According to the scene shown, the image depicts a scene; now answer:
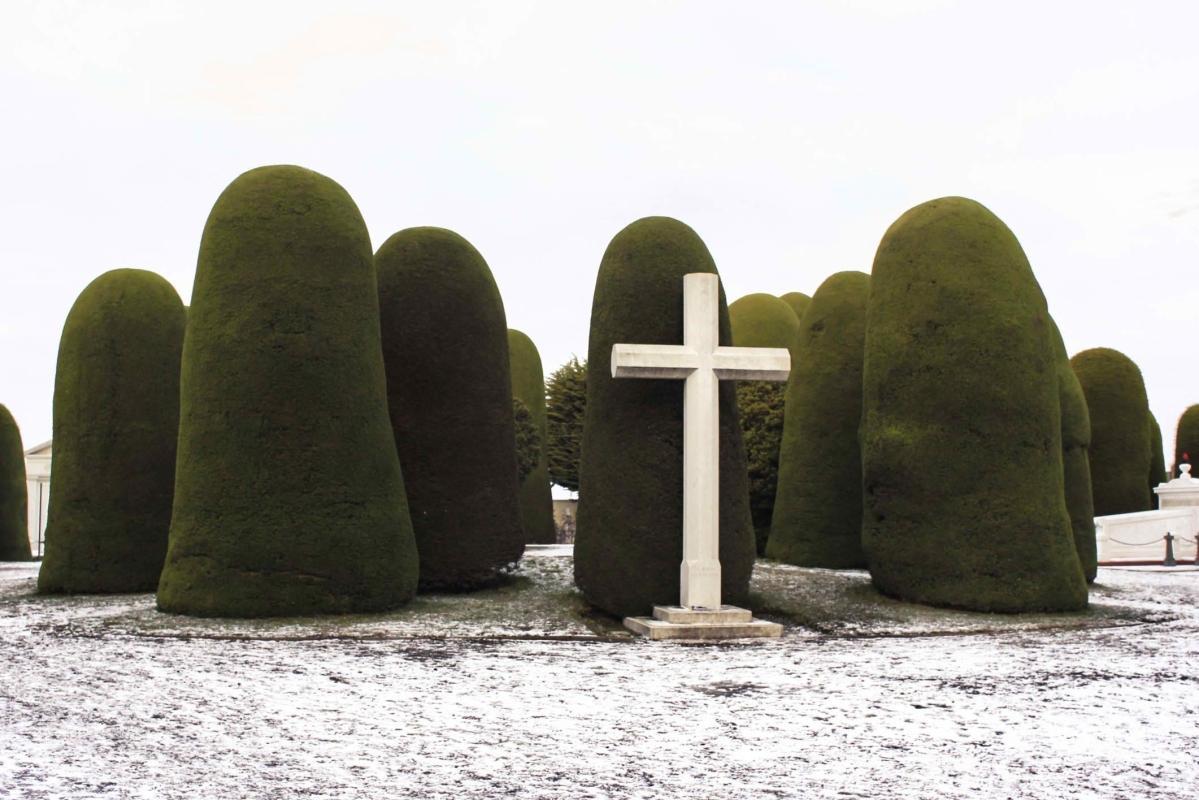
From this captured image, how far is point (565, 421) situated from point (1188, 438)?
58.8ft

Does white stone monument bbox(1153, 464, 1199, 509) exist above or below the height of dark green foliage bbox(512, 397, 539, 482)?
below

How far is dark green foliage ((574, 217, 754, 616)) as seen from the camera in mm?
12633

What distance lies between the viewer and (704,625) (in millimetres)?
11875

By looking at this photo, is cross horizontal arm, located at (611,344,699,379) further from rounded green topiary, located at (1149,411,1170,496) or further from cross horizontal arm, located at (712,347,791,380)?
rounded green topiary, located at (1149,411,1170,496)

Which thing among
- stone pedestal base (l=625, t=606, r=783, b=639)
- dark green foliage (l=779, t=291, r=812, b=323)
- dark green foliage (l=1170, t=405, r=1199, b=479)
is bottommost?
stone pedestal base (l=625, t=606, r=783, b=639)

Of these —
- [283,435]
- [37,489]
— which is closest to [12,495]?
[37,489]

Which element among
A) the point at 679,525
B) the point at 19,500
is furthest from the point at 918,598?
the point at 19,500

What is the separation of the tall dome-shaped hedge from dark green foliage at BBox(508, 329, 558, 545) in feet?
32.4

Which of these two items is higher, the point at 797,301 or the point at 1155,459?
the point at 797,301

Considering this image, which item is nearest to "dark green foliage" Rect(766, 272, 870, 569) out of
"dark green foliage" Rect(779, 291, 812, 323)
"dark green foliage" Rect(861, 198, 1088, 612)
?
"dark green foliage" Rect(861, 198, 1088, 612)

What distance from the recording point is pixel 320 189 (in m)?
13.4

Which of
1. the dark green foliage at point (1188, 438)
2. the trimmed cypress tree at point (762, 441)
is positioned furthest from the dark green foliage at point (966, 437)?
the dark green foliage at point (1188, 438)

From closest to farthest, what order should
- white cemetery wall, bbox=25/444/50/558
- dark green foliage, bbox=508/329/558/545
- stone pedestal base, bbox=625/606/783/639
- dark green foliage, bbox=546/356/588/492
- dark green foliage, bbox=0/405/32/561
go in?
1. stone pedestal base, bbox=625/606/783/639
2. dark green foliage, bbox=0/405/32/561
3. dark green foliage, bbox=508/329/558/545
4. dark green foliage, bbox=546/356/588/492
5. white cemetery wall, bbox=25/444/50/558

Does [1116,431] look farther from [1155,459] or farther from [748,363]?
[748,363]
